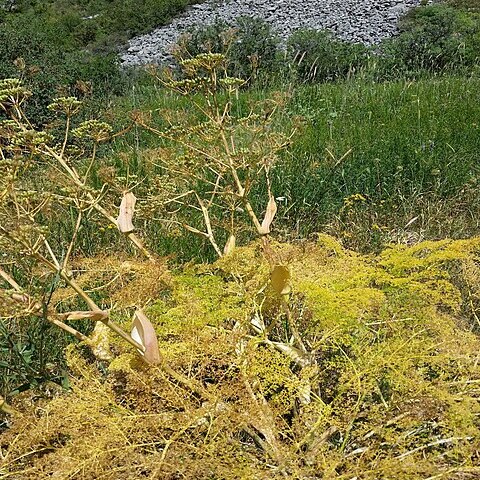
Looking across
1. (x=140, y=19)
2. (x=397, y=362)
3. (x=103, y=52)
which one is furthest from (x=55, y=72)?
(x=140, y=19)

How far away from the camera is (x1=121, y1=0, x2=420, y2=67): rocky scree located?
14.3 metres

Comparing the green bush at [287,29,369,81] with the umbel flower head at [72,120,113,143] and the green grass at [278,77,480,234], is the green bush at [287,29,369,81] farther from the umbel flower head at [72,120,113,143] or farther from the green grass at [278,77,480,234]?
the umbel flower head at [72,120,113,143]

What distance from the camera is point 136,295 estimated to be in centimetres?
104

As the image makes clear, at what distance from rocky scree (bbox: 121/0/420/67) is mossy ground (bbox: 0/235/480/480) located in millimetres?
13020

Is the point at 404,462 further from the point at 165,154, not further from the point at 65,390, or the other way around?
the point at 165,154

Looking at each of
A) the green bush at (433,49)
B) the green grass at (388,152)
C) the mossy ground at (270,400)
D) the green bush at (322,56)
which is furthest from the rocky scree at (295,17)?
the mossy ground at (270,400)

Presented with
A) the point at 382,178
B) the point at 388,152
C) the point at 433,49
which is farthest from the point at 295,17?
the point at 382,178

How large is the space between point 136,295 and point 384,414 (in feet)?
1.46

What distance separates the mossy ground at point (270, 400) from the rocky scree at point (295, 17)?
13.0 m

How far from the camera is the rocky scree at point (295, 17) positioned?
1434 centimetres

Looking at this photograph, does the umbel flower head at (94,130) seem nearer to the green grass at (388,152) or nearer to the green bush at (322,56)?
the green grass at (388,152)

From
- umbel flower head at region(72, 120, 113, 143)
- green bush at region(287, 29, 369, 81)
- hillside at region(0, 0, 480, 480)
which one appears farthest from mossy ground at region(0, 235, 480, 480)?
green bush at region(287, 29, 369, 81)

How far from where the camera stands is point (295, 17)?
16.7m

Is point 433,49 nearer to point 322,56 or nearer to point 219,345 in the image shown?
point 322,56
